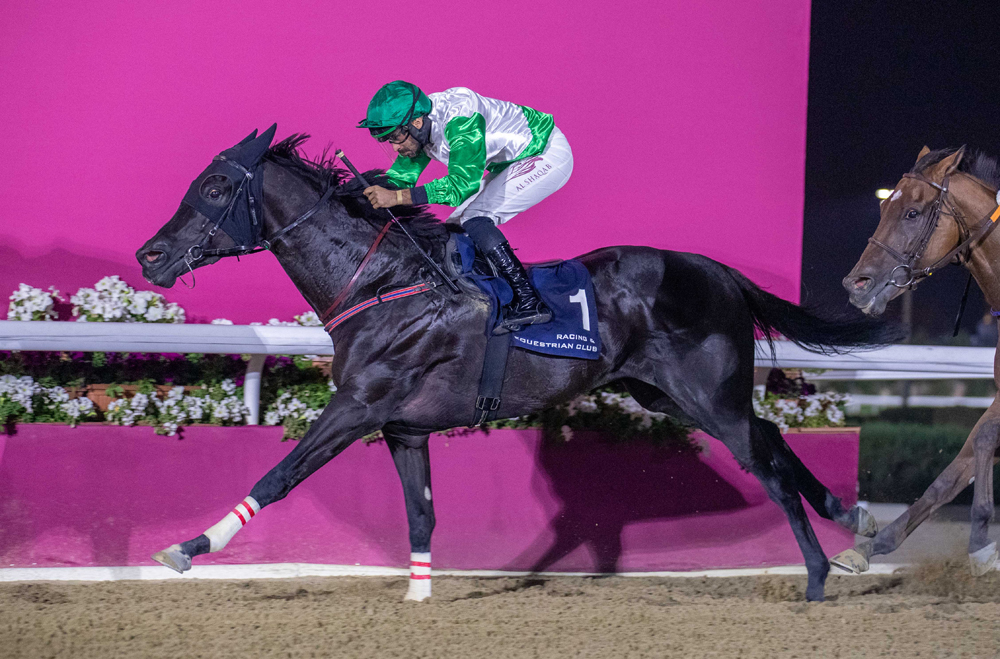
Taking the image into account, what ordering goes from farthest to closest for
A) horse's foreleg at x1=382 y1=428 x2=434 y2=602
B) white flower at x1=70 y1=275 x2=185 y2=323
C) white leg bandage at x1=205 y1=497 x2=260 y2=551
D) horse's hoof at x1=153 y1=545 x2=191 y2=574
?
white flower at x1=70 y1=275 x2=185 y2=323 → horse's foreleg at x1=382 y1=428 x2=434 y2=602 → white leg bandage at x1=205 y1=497 x2=260 y2=551 → horse's hoof at x1=153 y1=545 x2=191 y2=574

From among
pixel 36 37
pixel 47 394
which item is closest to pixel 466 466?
pixel 47 394

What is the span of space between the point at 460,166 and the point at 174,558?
168cm

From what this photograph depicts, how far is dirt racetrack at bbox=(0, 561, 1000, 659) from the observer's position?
284 cm

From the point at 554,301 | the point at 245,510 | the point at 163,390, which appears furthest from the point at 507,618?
the point at 163,390

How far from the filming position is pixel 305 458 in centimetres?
300

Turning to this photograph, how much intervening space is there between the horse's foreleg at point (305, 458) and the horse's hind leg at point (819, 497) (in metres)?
1.73

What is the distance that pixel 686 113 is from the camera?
5.22m

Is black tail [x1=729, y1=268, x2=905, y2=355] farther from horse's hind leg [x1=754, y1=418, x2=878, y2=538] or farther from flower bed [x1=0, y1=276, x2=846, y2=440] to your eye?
flower bed [x1=0, y1=276, x2=846, y2=440]

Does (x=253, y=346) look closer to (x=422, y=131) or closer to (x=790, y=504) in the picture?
(x=422, y=131)

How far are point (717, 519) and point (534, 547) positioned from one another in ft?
3.15

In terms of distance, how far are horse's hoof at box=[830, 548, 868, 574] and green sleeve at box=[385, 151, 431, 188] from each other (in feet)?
7.60

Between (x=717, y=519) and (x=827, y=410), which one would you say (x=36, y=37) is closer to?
(x=717, y=519)

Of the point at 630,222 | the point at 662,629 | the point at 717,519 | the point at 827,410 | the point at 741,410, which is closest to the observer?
the point at 662,629

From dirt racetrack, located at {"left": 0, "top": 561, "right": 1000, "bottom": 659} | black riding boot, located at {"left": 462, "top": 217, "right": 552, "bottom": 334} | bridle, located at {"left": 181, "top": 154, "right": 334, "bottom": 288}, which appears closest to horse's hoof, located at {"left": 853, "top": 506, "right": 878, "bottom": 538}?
dirt racetrack, located at {"left": 0, "top": 561, "right": 1000, "bottom": 659}
